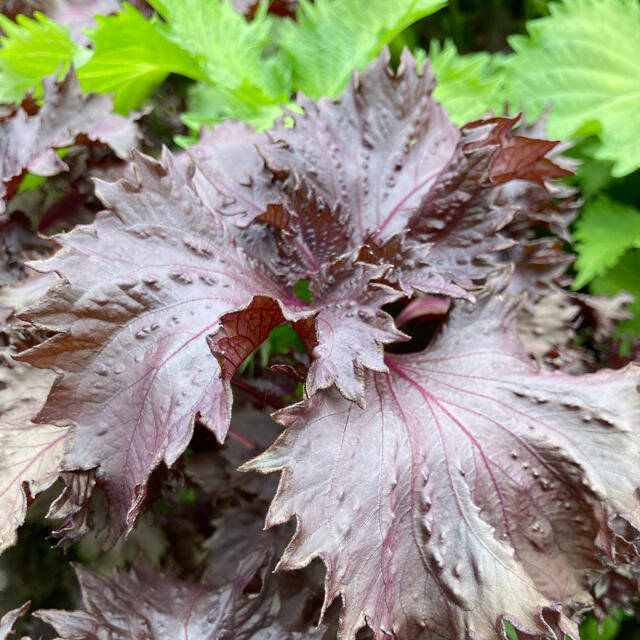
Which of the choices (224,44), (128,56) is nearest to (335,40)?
(224,44)

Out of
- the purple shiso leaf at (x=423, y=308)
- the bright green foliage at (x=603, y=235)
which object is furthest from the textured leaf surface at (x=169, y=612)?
the bright green foliage at (x=603, y=235)

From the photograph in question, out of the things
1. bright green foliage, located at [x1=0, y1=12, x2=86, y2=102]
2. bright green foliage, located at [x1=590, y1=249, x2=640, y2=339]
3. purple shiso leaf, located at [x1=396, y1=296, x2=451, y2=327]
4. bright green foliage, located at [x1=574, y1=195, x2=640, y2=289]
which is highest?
bright green foliage, located at [x1=0, y1=12, x2=86, y2=102]

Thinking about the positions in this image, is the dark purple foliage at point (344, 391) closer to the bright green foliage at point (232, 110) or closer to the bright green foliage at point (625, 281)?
the bright green foliage at point (232, 110)

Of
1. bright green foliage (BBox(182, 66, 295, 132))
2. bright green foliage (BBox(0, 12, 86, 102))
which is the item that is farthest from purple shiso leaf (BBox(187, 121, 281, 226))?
bright green foliage (BBox(0, 12, 86, 102))

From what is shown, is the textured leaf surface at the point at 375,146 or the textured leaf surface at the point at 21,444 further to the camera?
the textured leaf surface at the point at 375,146

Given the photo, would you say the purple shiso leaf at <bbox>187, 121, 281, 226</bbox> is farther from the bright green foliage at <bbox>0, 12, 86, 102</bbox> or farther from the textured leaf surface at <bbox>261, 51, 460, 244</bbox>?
→ the bright green foliage at <bbox>0, 12, 86, 102</bbox>

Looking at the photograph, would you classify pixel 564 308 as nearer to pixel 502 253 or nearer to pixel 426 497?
pixel 502 253
